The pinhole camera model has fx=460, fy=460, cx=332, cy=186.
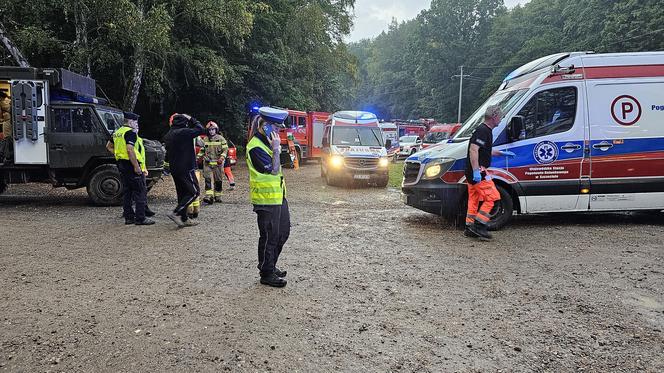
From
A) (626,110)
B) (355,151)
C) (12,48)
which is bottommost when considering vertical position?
(355,151)

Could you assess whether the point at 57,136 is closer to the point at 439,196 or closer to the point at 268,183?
the point at 268,183

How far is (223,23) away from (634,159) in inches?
518

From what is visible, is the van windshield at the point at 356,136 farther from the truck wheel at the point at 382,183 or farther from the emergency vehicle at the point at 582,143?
the emergency vehicle at the point at 582,143

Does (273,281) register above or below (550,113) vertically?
below

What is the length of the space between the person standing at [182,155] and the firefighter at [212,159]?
269 centimetres

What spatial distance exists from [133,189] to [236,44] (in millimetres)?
11512

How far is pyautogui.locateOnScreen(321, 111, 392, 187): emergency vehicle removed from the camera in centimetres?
1371

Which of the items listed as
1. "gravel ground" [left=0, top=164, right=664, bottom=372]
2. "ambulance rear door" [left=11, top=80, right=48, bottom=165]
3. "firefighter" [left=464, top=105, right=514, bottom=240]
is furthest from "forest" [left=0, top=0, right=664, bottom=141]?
"firefighter" [left=464, top=105, right=514, bottom=240]

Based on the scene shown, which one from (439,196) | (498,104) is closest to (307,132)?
(498,104)

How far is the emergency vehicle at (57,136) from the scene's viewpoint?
368 inches

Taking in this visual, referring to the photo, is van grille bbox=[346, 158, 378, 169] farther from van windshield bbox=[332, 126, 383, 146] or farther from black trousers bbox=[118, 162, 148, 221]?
black trousers bbox=[118, 162, 148, 221]

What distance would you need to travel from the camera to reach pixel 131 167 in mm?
7859

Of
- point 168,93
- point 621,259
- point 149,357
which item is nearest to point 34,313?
point 149,357

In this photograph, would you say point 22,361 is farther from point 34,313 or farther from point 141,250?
point 141,250
